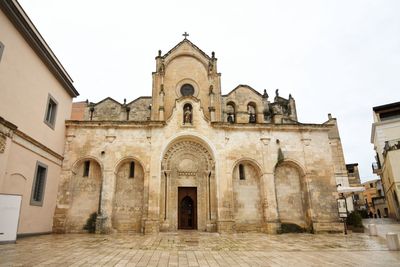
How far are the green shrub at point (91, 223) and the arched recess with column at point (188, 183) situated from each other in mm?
4161

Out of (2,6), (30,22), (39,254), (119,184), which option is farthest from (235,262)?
(30,22)

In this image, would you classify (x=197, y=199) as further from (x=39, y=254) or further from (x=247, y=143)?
(x=39, y=254)

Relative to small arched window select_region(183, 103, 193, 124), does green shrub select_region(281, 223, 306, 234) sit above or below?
below

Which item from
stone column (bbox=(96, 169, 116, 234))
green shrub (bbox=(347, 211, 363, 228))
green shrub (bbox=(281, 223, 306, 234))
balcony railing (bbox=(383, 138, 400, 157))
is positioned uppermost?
balcony railing (bbox=(383, 138, 400, 157))

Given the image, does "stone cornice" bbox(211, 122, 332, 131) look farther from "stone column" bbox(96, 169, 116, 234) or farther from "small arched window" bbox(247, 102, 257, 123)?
"stone column" bbox(96, 169, 116, 234)

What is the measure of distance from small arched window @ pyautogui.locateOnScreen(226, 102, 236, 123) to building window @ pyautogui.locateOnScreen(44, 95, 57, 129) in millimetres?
14138

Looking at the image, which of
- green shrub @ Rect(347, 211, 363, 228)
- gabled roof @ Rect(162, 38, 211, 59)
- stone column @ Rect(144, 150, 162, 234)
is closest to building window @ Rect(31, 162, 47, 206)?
stone column @ Rect(144, 150, 162, 234)

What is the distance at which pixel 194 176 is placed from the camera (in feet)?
58.5

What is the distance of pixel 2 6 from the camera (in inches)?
416

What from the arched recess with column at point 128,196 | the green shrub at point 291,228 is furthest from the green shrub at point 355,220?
the arched recess with column at point 128,196

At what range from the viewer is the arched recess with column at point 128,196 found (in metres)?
16.1

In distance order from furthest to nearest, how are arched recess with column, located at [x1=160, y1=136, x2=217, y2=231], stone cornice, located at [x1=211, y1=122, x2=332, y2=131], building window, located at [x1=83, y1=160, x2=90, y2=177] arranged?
stone cornice, located at [x1=211, y1=122, x2=332, y2=131] → building window, located at [x1=83, y1=160, x2=90, y2=177] → arched recess with column, located at [x1=160, y1=136, x2=217, y2=231]

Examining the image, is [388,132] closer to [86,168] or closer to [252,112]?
[252,112]

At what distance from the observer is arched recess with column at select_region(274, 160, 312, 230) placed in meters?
16.8
